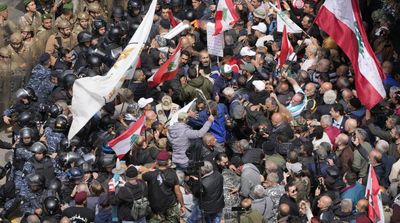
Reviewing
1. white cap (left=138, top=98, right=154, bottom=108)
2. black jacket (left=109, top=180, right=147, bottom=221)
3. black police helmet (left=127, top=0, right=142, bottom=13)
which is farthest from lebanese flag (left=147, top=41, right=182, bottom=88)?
black jacket (left=109, top=180, right=147, bottom=221)

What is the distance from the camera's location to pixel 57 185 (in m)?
18.8

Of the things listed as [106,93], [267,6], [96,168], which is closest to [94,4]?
[267,6]

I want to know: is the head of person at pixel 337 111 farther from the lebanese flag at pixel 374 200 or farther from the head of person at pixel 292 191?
the lebanese flag at pixel 374 200

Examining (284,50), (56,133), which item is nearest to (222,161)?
(56,133)

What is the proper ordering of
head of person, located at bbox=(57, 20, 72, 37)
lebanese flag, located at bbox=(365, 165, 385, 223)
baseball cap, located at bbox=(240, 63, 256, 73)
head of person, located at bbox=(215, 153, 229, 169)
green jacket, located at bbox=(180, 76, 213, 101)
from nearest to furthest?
lebanese flag, located at bbox=(365, 165, 385, 223) < head of person, located at bbox=(215, 153, 229, 169) < green jacket, located at bbox=(180, 76, 213, 101) < baseball cap, located at bbox=(240, 63, 256, 73) < head of person, located at bbox=(57, 20, 72, 37)

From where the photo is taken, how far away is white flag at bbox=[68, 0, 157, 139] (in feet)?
65.5

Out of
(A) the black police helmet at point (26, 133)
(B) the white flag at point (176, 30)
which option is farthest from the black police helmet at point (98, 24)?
(A) the black police helmet at point (26, 133)

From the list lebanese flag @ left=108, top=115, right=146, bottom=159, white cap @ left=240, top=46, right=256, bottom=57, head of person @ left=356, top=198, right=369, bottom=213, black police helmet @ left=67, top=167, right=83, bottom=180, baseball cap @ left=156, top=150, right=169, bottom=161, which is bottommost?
white cap @ left=240, top=46, right=256, bottom=57

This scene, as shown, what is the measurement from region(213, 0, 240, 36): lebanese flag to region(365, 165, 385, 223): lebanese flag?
6.51m

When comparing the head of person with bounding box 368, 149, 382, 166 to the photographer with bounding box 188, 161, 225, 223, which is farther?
the head of person with bounding box 368, 149, 382, 166

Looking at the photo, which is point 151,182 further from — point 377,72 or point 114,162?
point 377,72

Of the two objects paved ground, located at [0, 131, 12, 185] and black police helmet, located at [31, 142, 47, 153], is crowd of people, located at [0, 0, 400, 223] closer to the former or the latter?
black police helmet, located at [31, 142, 47, 153]

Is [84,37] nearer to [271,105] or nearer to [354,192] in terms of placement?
[271,105]

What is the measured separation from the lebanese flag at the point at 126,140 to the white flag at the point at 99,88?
121cm
